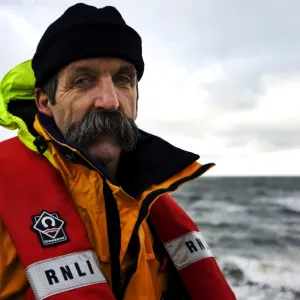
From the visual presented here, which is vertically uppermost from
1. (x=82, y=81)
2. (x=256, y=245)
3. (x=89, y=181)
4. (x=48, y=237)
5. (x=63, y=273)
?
(x=82, y=81)

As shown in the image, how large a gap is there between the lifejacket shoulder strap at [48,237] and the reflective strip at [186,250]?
0.64 meters

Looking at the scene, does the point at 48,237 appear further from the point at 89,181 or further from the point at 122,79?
the point at 122,79

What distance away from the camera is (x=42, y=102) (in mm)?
2184

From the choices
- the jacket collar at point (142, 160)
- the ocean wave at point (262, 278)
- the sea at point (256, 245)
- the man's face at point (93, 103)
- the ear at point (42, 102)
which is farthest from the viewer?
the sea at point (256, 245)

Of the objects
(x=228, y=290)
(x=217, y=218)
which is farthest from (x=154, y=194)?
(x=217, y=218)

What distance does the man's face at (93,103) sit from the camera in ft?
6.45

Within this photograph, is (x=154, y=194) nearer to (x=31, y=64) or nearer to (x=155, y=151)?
(x=155, y=151)

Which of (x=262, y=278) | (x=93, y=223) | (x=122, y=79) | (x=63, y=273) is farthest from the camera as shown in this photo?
(x=262, y=278)

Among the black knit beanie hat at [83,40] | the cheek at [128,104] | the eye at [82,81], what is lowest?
the cheek at [128,104]

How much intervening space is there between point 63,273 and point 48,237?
143 millimetres

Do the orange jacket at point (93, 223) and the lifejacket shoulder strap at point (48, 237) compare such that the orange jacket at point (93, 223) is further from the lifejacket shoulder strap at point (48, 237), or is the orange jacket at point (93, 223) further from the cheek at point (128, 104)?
the cheek at point (128, 104)

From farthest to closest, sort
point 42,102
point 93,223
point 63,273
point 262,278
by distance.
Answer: point 262,278
point 42,102
point 93,223
point 63,273

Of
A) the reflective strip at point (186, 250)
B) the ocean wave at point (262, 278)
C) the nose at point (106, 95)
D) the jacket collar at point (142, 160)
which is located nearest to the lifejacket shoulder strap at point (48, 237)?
the jacket collar at point (142, 160)

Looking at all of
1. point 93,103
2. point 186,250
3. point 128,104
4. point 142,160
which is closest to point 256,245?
point 186,250
